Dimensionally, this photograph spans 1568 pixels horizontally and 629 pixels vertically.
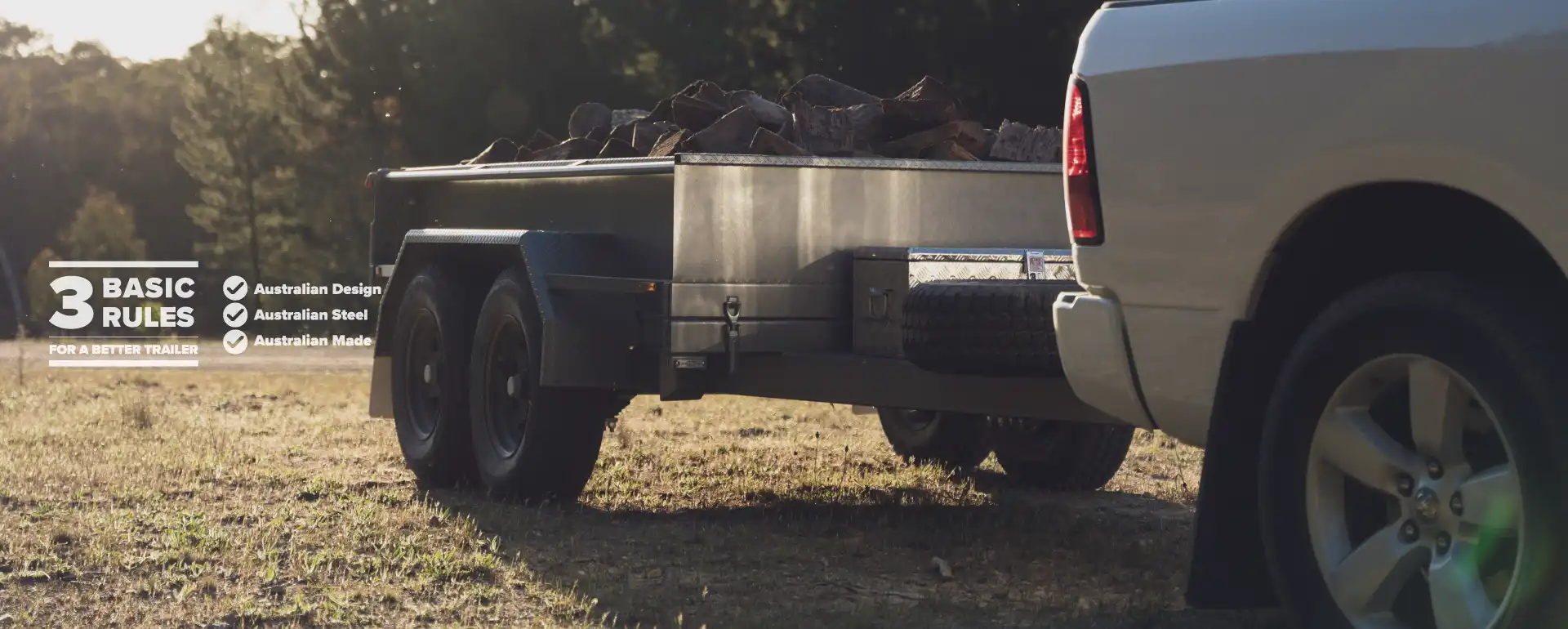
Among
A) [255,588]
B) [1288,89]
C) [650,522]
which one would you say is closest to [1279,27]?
[1288,89]

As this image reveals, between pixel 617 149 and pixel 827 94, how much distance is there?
101cm

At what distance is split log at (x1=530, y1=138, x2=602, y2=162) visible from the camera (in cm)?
905

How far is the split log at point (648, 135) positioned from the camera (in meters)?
8.51

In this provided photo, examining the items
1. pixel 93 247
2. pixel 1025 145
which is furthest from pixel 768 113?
pixel 93 247

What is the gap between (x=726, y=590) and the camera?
6355 millimetres

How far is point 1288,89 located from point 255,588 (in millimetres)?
3793

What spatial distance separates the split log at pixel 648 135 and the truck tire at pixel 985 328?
2.25 meters

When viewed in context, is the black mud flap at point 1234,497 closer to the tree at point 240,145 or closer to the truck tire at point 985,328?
the truck tire at point 985,328

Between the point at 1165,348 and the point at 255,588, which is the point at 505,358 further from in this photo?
the point at 1165,348

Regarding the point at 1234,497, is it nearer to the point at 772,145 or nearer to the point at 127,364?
the point at 772,145

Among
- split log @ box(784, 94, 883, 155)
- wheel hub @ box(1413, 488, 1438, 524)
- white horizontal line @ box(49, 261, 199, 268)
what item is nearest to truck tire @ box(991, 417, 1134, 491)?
split log @ box(784, 94, 883, 155)

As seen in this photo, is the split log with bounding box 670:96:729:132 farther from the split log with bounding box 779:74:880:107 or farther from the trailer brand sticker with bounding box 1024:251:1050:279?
the trailer brand sticker with bounding box 1024:251:1050:279

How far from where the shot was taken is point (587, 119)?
982cm

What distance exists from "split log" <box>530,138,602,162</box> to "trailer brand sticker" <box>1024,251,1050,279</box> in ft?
8.17
